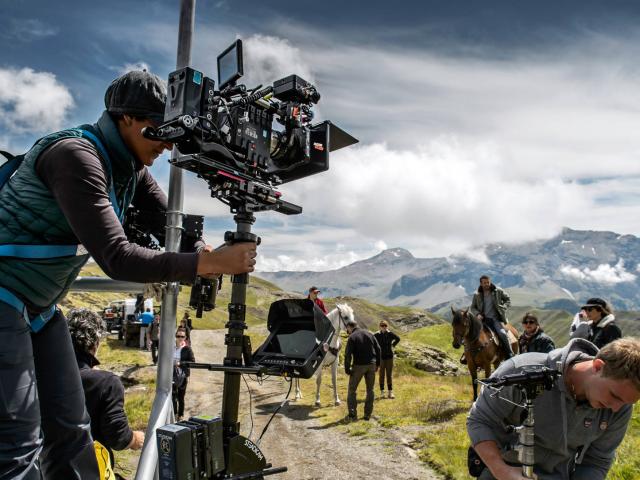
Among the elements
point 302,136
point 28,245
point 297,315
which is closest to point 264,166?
point 302,136

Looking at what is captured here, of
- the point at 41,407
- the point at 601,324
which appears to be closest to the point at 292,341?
the point at 41,407

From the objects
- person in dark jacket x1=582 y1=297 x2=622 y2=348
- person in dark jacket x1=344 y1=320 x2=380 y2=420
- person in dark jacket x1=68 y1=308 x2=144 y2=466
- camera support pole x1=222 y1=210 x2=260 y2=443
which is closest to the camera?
camera support pole x1=222 y1=210 x2=260 y2=443

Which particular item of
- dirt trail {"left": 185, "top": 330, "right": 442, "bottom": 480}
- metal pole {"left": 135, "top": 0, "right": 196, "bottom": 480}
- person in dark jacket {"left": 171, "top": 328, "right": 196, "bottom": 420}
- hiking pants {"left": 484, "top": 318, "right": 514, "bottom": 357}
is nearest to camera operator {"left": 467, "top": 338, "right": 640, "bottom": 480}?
metal pole {"left": 135, "top": 0, "right": 196, "bottom": 480}

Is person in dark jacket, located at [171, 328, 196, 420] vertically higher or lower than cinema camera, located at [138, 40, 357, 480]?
lower

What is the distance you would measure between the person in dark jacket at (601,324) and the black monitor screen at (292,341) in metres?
10.1

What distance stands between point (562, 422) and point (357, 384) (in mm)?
12515

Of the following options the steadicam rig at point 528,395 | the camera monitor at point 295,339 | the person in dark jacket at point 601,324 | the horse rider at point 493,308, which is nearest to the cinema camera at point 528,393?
the steadicam rig at point 528,395

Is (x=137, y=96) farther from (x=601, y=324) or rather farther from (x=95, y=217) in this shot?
(x=601, y=324)

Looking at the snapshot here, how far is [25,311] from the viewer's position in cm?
264

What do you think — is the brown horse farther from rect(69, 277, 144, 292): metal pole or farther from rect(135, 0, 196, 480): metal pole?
rect(69, 277, 144, 292): metal pole

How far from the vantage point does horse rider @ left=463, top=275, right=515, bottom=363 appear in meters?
17.6

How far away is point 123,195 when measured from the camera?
128 inches

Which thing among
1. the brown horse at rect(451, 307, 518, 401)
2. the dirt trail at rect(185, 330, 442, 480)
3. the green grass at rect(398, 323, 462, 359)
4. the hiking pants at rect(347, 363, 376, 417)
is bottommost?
the green grass at rect(398, 323, 462, 359)

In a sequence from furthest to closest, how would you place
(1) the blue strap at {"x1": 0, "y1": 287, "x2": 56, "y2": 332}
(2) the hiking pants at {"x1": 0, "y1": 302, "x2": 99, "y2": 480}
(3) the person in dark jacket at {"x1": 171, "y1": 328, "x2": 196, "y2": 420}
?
(3) the person in dark jacket at {"x1": 171, "y1": 328, "x2": 196, "y2": 420}
(1) the blue strap at {"x1": 0, "y1": 287, "x2": 56, "y2": 332}
(2) the hiking pants at {"x1": 0, "y1": 302, "x2": 99, "y2": 480}
